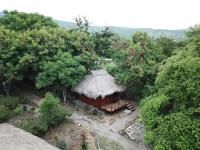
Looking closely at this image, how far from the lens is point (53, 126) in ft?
79.2

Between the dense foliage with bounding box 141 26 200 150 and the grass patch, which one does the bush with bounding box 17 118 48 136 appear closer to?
the grass patch

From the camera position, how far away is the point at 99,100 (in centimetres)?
2772

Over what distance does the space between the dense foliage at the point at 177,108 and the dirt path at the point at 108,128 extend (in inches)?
125

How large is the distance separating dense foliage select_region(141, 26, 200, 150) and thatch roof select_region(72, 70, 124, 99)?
293 inches

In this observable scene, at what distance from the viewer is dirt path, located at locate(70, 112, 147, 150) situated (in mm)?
22750

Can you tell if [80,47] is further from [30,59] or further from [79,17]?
[79,17]

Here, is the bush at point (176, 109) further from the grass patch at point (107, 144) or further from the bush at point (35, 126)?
the bush at point (35, 126)

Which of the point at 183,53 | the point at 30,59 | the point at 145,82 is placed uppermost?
the point at 183,53

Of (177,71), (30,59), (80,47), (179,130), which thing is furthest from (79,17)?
(179,130)

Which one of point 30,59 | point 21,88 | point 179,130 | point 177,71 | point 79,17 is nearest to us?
point 179,130

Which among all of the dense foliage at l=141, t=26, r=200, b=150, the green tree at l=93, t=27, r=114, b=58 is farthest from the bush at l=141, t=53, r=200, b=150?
the green tree at l=93, t=27, r=114, b=58

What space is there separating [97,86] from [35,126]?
700 cm

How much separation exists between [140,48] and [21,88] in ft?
41.3

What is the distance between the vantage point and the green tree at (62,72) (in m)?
26.9
